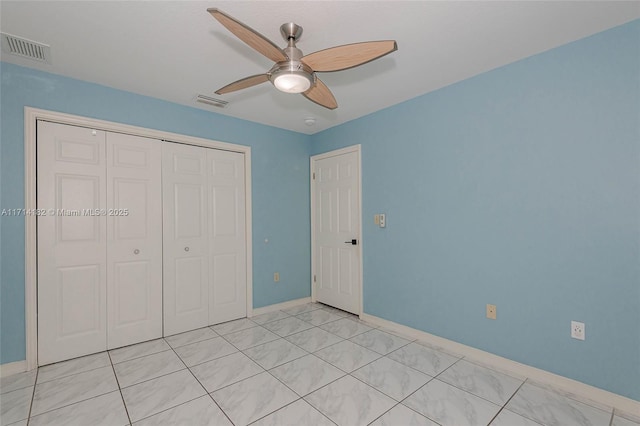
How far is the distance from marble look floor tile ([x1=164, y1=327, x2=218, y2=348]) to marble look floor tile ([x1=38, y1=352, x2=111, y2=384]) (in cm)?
54

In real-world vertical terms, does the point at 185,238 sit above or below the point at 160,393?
above

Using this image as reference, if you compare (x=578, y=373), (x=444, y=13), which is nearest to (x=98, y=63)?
(x=444, y=13)

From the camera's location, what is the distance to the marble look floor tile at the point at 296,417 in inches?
68.9

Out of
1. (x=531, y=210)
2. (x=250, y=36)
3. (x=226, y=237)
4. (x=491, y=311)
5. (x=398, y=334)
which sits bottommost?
(x=398, y=334)

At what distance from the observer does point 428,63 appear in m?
2.36

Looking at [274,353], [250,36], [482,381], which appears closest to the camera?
[250,36]

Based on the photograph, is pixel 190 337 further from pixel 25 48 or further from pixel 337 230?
pixel 25 48

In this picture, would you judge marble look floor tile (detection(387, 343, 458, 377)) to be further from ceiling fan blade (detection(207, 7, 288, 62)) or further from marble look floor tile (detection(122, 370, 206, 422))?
ceiling fan blade (detection(207, 7, 288, 62))

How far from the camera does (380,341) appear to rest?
293 cm

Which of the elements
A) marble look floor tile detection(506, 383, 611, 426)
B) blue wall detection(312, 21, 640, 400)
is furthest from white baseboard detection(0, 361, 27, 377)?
marble look floor tile detection(506, 383, 611, 426)

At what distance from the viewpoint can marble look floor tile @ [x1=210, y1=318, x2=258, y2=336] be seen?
3215 millimetres

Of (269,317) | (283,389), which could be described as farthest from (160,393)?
(269,317)

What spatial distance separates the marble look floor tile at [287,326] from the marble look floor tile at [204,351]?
0.54m

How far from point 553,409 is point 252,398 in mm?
1980
